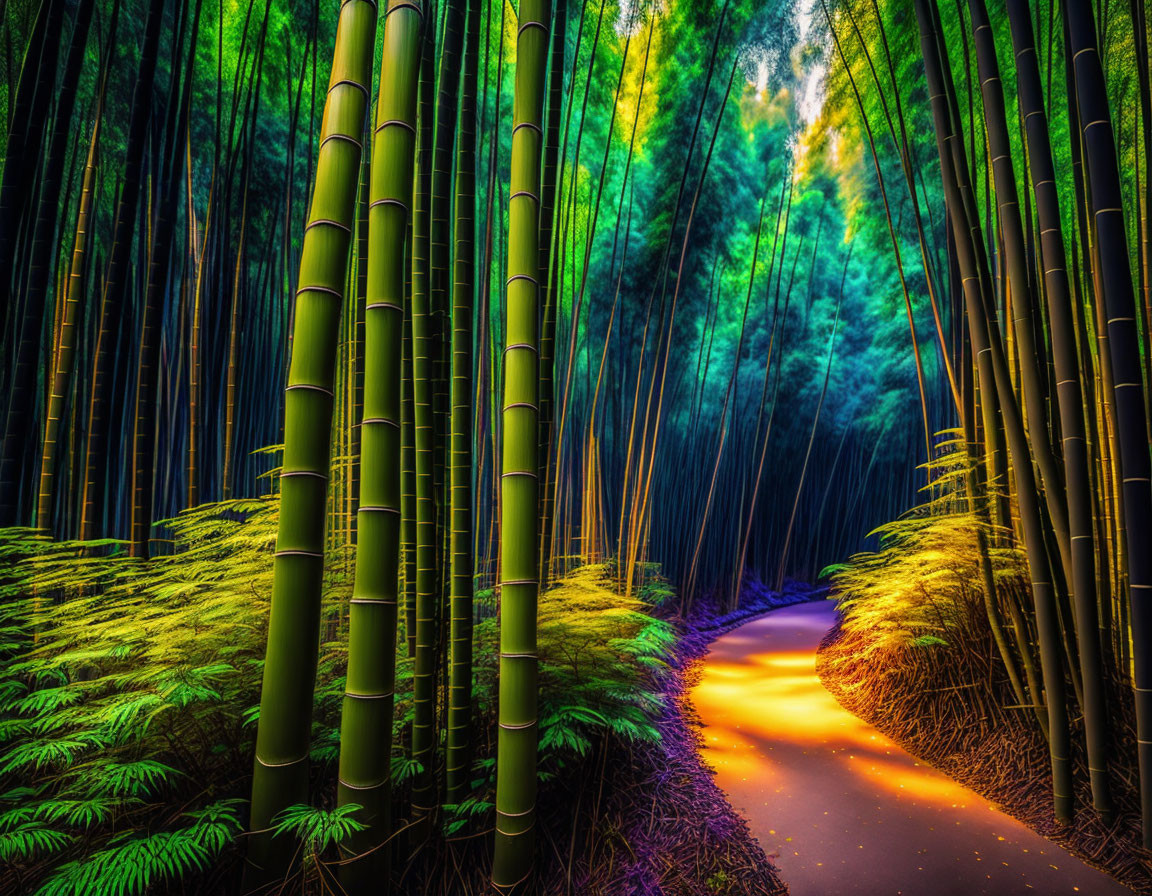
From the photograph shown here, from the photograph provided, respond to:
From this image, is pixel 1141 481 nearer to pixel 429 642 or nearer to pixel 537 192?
pixel 537 192

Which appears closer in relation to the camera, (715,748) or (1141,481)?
(1141,481)

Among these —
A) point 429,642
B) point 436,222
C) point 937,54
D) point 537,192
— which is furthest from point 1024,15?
point 429,642

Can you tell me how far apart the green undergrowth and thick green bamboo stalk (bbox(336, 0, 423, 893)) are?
0.08 meters

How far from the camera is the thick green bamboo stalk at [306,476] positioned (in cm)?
94

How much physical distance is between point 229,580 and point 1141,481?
2551 mm

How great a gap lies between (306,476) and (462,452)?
453 millimetres

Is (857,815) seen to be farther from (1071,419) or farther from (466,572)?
(466,572)

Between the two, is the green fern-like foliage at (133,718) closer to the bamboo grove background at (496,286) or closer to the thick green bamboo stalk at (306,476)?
the thick green bamboo stalk at (306,476)

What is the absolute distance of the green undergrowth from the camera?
102 centimetres

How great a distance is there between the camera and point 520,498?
43.2 inches

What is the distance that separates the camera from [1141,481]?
1.44m

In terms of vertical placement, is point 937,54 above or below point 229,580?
above

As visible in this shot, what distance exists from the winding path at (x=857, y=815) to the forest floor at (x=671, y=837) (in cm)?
8

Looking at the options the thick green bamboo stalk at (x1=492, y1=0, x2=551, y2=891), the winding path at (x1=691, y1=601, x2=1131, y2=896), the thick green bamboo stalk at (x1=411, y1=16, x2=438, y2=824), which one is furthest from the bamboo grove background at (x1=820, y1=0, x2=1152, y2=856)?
the thick green bamboo stalk at (x1=411, y1=16, x2=438, y2=824)
